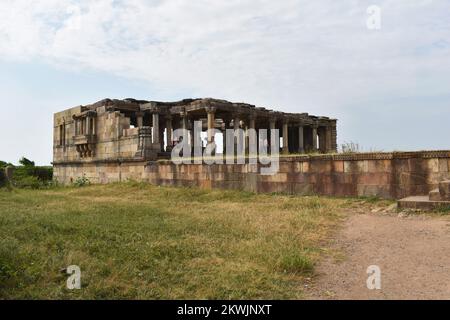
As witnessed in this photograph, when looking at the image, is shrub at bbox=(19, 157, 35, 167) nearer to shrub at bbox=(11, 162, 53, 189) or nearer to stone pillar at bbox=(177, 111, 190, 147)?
shrub at bbox=(11, 162, 53, 189)

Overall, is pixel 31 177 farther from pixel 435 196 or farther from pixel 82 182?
pixel 435 196

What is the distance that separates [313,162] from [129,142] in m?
10.1

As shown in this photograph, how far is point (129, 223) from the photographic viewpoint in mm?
7250

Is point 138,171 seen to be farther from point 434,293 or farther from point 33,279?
point 434,293

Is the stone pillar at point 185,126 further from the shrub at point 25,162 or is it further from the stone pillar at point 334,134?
the shrub at point 25,162

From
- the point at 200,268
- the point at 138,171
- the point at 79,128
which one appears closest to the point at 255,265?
the point at 200,268

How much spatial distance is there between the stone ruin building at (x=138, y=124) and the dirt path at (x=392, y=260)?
344 inches

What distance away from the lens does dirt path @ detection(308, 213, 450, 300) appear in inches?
156

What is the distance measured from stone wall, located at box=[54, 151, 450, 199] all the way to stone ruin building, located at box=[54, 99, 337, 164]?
2.70 meters

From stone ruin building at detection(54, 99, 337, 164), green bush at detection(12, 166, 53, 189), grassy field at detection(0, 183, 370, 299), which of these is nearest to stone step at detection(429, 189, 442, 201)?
grassy field at detection(0, 183, 370, 299)

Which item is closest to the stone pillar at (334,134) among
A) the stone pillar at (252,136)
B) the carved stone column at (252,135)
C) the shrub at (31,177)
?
the carved stone column at (252,135)

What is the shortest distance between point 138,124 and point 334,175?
46.5 feet

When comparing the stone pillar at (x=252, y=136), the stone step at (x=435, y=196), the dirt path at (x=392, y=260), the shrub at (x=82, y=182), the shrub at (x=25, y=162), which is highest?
the stone pillar at (x=252, y=136)

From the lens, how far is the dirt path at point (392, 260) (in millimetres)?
3961
